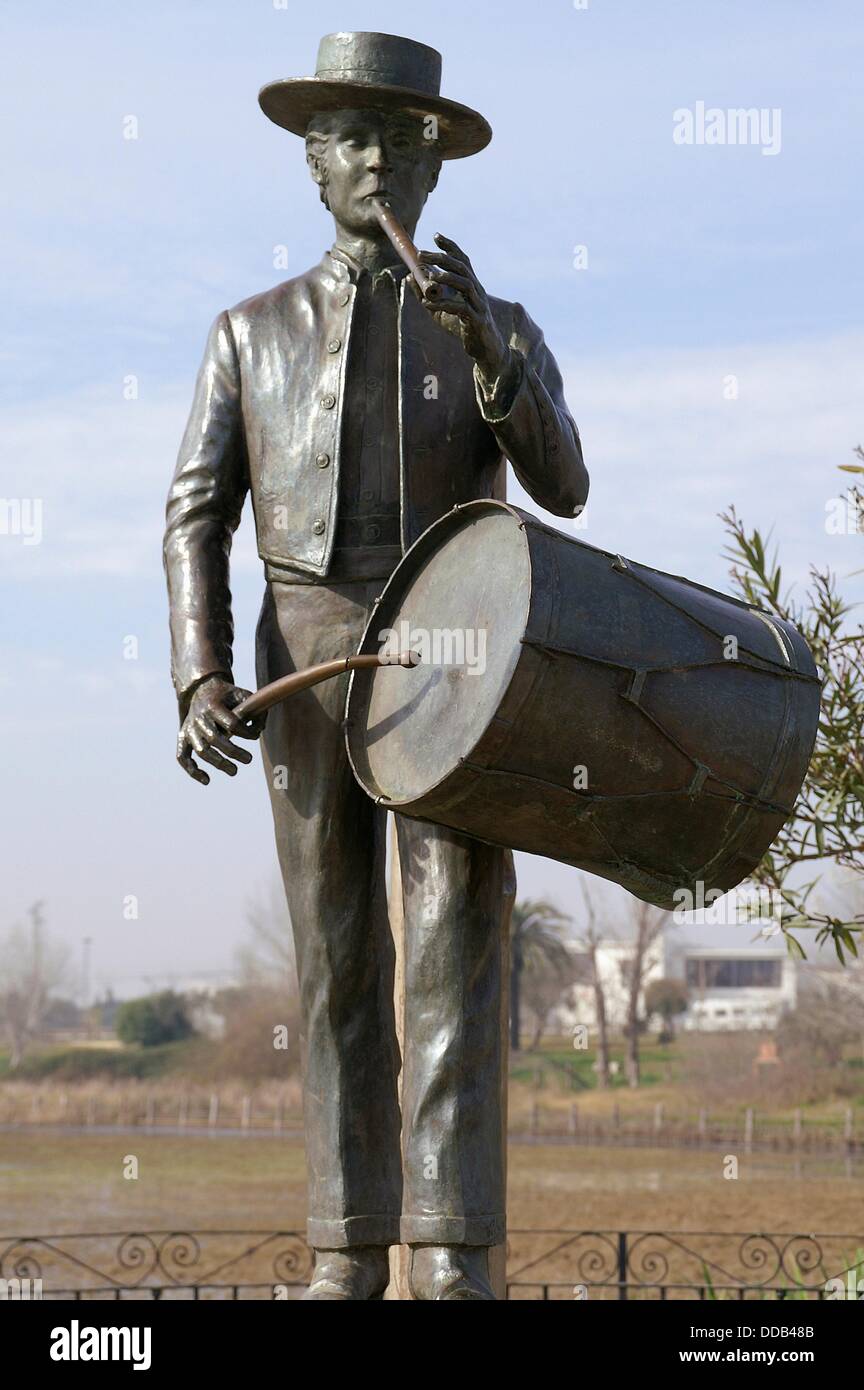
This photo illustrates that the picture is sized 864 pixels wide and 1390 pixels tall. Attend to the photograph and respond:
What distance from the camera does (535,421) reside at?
14.8 ft

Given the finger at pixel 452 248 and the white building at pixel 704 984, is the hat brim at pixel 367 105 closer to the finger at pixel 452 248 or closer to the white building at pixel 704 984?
the finger at pixel 452 248

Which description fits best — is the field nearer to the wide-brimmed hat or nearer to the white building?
the white building

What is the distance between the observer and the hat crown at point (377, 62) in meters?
4.64

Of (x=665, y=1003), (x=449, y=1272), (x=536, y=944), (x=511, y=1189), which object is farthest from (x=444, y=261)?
(x=665, y=1003)

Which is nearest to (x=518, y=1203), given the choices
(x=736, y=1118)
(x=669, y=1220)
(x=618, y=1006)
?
(x=669, y=1220)

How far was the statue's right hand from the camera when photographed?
442 cm

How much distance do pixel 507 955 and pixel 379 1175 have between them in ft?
2.37

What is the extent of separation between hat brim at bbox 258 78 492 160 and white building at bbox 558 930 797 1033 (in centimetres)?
2971

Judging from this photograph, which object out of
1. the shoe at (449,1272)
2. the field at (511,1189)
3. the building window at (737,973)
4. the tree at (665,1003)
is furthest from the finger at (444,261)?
the building window at (737,973)

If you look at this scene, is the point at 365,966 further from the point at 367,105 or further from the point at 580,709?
the point at 367,105

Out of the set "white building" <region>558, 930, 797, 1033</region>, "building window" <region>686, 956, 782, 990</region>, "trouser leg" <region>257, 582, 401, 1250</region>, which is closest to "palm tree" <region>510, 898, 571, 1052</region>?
"white building" <region>558, 930, 797, 1033</region>

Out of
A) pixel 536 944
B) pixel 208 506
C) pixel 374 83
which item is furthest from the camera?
pixel 536 944

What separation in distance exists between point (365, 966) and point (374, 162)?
1.95 m

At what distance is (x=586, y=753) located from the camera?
163 inches
